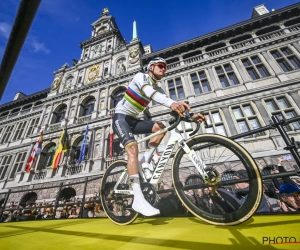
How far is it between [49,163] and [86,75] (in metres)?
9.71

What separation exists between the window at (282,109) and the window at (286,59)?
2.84 meters

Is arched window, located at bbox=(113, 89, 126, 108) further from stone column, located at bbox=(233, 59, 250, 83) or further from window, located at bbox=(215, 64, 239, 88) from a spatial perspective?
stone column, located at bbox=(233, 59, 250, 83)

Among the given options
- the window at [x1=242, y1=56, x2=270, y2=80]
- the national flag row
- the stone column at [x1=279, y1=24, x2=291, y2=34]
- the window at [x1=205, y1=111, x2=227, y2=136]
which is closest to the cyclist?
the window at [x1=205, y1=111, x2=227, y2=136]

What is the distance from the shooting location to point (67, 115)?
45.5ft

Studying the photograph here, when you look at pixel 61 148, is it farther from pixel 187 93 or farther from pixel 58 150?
pixel 187 93

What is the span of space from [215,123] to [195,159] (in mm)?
8873

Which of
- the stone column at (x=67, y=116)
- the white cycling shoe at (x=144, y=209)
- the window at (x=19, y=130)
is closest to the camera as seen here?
the white cycling shoe at (x=144, y=209)

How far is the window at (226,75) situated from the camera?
36.8 feet

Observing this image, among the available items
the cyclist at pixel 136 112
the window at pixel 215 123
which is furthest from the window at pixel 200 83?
the cyclist at pixel 136 112

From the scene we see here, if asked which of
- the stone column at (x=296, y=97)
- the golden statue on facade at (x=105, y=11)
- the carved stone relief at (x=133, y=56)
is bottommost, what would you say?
the stone column at (x=296, y=97)

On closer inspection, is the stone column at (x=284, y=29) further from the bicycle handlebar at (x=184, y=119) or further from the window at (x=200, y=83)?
the bicycle handlebar at (x=184, y=119)

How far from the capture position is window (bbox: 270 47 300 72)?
1027cm

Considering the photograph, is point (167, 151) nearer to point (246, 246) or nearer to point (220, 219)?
point (220, 219)

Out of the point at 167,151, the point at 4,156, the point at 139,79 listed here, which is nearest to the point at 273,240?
the point at 167,151
